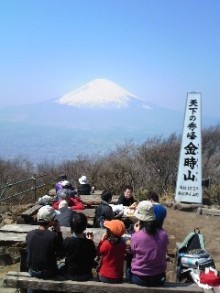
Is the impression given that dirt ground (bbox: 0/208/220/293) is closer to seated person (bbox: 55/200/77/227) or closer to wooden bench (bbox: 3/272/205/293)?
seated person (bbox: 55/200/77/227)

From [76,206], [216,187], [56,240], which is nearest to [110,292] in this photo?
[56,240]

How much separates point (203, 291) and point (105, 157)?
59.8 ft

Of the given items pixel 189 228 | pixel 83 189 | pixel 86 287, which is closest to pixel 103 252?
pixel 86 287

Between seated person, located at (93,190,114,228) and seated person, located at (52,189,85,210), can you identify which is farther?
seated person, located at (52,189,85,210)

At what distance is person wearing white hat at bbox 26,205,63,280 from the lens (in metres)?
4.22

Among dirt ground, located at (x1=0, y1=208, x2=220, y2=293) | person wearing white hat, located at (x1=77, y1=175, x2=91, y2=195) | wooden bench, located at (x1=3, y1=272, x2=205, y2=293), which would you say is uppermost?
person wearing white hat, located at (x1=77, y1=175, x2=91, y2=195)

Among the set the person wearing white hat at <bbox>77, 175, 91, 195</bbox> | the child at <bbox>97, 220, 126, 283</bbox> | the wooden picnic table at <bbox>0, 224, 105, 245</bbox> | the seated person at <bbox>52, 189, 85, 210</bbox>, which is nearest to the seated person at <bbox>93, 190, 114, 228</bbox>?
the wooden picnic table at <bbox>0, 224, 105, 245</bbox>

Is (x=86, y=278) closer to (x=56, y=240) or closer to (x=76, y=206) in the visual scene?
(x=56, y=240)

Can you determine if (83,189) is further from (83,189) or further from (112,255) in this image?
(112,255)

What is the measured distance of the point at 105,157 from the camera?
73.3 feet

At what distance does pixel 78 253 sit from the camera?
4.27 m

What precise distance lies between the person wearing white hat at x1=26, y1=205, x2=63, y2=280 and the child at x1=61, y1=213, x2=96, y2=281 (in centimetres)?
11

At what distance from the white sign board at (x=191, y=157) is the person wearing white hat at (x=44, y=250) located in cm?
758

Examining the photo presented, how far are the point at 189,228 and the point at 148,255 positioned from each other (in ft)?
17.4
